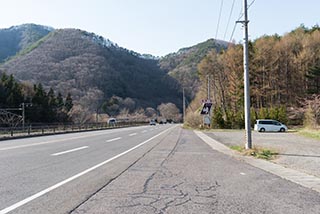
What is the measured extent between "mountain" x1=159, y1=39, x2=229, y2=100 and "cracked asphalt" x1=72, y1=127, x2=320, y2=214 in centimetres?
9621

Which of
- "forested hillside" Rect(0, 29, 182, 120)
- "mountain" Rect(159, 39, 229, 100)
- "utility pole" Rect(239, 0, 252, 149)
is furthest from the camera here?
"mountain" Rect(159, 39, 229, 100)

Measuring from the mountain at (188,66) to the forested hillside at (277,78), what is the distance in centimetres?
3996

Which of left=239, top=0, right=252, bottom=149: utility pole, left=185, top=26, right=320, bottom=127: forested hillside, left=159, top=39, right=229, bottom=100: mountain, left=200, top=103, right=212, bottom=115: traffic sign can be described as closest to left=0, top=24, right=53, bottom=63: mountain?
left=159, top=39, right=229, bottom=100: mountain

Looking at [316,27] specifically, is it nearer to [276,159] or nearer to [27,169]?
[276,159]

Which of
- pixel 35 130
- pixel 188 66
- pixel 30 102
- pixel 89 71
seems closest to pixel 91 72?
pixel 89 71

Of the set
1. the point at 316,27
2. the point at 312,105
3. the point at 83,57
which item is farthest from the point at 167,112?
the point at 312,105

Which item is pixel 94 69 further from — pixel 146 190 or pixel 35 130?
pixel 146 190

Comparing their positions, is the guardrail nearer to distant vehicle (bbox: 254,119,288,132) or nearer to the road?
the road

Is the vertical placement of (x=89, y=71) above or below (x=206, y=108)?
above

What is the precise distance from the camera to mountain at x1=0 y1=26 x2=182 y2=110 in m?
107

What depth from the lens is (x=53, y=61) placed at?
379 ft

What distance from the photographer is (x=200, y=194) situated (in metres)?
7.47

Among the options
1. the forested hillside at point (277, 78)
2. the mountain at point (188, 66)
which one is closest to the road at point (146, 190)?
the forested hillside at point (277, 78)

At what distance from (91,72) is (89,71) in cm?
67
